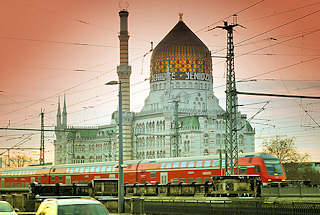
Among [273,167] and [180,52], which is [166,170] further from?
[180,52]

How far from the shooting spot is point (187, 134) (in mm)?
103875

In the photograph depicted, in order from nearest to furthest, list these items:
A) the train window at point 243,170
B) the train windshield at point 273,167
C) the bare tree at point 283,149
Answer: the train window at point 243,170 < the train windshield at point 273,167 < the bare tree at point 283,149

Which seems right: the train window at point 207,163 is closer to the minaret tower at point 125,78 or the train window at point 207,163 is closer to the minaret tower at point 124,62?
the minaret tower at point 125,78

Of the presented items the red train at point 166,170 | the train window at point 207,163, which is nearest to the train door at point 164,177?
the red train at point 166,170

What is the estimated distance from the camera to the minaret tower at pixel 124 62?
108812 millimetres

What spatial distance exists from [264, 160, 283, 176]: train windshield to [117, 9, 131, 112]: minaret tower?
207ft

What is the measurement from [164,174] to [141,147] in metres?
64.9

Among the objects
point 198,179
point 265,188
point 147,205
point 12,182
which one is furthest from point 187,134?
point 147,205

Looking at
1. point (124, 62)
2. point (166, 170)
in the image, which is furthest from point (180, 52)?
point (166, 170)

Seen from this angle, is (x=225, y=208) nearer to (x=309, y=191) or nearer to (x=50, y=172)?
(x=309, y=191)

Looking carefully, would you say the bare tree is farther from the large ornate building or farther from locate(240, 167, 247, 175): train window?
locate(240, 167, 247, 175): train window

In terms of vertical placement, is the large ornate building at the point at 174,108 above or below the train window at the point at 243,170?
above

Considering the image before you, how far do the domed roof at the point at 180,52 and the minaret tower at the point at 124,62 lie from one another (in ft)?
32.5

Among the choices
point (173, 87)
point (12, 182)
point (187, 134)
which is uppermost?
point (173, 87)
